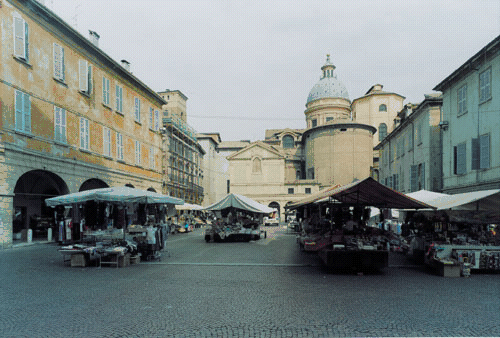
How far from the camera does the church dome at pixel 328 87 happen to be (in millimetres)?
63688

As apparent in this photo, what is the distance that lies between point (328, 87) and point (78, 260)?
58098 mm

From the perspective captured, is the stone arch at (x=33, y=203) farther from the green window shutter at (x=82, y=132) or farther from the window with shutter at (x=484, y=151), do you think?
the window with shutter at (x=484, y=151)

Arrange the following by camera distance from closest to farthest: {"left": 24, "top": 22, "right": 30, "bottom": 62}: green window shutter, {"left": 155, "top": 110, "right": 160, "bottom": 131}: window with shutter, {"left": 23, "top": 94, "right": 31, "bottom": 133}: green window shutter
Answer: {"left": 23, "top": 94, "right": 31, "bottom": 133}: green window shutter → {"left": 24, "top": 22, "right": 30, "bottom": 62}: green window shutter → {"left": 155, "top": 110, "right": 160, "bottom": 131}: window with shutter

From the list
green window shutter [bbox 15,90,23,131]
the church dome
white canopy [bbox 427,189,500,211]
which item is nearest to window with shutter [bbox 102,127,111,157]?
green window shutter [bbox 15,90,23,131]

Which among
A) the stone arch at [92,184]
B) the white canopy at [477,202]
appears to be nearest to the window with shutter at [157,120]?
the stone arch at [92,184]

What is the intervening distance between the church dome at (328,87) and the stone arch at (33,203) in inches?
1918

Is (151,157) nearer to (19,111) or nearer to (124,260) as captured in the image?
(19,111)

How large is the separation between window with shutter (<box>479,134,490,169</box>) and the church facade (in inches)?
1407

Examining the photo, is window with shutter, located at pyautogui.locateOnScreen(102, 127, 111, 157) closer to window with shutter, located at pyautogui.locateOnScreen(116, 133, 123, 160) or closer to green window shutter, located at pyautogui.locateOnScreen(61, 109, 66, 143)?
window with shutter, located at pyautogui.locateOnScreen(116, 133, 123, 160)

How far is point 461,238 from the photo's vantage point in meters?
11.9

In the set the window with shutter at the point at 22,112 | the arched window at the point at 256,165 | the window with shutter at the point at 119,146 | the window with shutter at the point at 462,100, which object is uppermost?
the window with shutter at the point at 462,100

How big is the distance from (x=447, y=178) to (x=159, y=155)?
21.7 meters

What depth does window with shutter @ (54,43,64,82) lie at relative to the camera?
19.7 m

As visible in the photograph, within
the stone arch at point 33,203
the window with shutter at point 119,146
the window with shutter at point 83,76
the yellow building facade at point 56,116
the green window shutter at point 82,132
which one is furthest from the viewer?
the window with shutter at point 119,146
